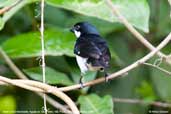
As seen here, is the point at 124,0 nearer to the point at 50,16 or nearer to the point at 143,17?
the point at 143,17

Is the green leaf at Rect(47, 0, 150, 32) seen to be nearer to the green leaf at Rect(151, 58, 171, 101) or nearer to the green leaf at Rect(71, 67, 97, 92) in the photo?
the green leaf at Rect(71, 67, 97, 92)

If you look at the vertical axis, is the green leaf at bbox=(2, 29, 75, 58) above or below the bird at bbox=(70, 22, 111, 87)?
above

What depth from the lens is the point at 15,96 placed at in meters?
2.41

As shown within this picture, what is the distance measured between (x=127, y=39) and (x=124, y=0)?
0.77m

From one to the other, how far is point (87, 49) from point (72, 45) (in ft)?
1.04

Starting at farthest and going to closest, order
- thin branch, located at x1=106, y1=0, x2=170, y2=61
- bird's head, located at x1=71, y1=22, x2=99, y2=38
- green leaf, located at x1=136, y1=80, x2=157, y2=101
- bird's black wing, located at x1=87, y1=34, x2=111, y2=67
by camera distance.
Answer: green leaf, located at x1=136, y1=80, x2=157, y2=101 → bird's head, located at x1=71, y1=22, x2=99, y2=38 → bird's black wing, located at x1=87, y1=34, x2=111, y2=67 → thin branch, located at x1=106, y1=0, x2=170, y2=61

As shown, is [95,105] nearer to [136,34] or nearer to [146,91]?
[136,34]

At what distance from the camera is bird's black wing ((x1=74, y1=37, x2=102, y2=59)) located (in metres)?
1.79

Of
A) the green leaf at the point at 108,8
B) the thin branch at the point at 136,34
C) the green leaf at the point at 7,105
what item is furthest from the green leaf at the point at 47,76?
the thin branch at the point at 136,34

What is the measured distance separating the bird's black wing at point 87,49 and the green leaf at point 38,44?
0.19 meters

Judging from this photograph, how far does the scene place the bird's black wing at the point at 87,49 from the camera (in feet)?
5.87

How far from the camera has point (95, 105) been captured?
81.8 inches

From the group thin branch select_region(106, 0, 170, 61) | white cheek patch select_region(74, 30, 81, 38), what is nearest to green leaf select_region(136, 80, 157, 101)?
white cheek patch select_region(74, 30, 81, 38)

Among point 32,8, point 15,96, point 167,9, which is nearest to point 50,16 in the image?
point 32,8
